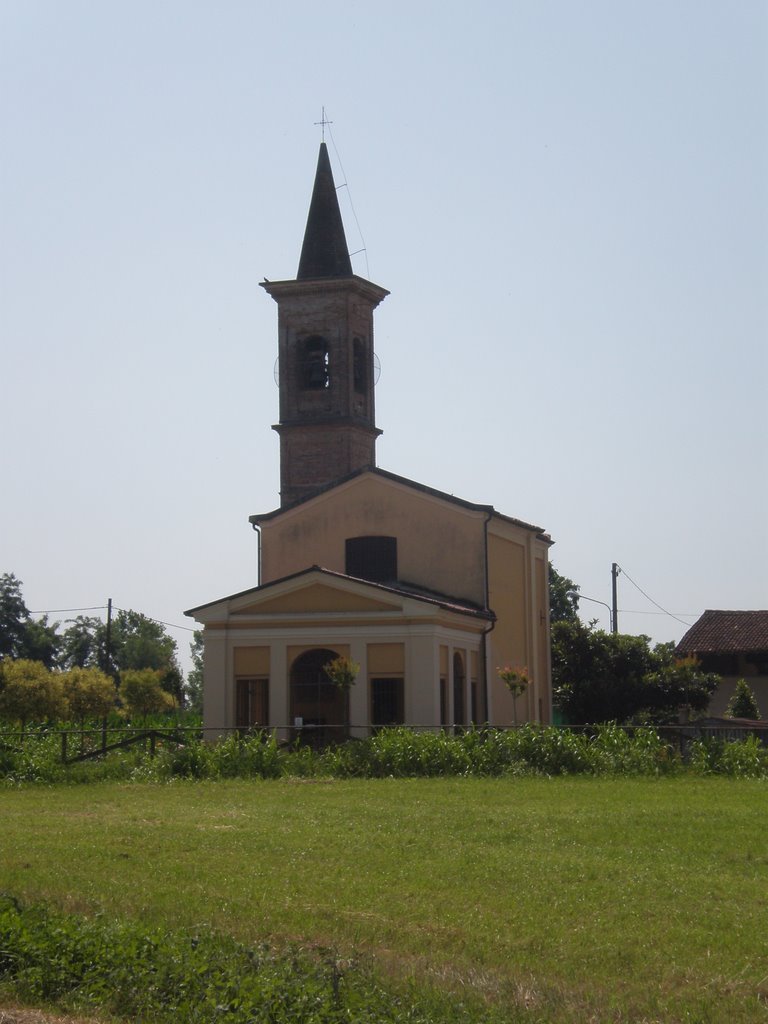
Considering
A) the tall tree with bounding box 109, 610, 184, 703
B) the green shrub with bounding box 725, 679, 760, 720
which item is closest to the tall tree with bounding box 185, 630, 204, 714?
the tall tree with bounding box 109, 610, 184, 703

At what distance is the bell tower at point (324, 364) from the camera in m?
Answer: 49.6

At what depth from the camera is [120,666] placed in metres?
123

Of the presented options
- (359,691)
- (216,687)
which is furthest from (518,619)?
(216,687)

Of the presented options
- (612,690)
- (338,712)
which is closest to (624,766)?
(338,712)

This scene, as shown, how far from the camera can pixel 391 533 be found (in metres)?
39.7

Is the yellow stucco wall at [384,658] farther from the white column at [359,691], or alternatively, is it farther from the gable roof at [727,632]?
the gable roof at [727,632]

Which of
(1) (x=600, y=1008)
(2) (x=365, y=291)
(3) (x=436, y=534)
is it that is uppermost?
(2) (x=365, y=291)

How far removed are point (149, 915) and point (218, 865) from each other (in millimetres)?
2430

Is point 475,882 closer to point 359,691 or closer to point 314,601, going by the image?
point 359,691

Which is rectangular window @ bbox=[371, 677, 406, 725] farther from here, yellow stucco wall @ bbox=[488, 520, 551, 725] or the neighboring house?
the neighboring house

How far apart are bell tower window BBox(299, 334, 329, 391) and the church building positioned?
0.17ft

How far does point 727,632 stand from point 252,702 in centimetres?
3746

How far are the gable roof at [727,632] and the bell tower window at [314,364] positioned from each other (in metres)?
24.5

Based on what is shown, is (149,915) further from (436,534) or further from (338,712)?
(436,534)
